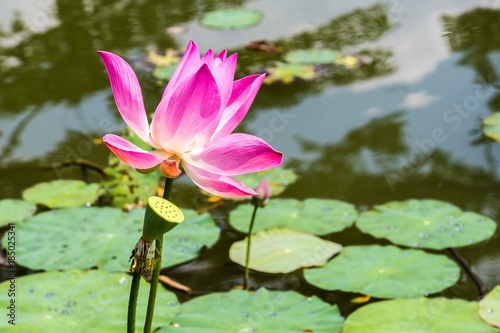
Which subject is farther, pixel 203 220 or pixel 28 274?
pixel 203 220

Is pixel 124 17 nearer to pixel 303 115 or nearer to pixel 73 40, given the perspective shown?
pixel 73 40

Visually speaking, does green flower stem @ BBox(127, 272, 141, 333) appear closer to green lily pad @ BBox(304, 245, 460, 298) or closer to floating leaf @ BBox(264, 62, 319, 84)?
green lily pad @ BBox(304, 245, 460, 298)

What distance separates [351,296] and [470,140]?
1.04 metres

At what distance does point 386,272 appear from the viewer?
1734 millimetres

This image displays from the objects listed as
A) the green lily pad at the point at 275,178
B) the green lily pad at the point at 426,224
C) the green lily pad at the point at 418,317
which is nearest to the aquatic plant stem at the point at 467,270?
the green lily pad at the point at 426,224

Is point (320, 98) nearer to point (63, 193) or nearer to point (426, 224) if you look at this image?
point (426, 224)

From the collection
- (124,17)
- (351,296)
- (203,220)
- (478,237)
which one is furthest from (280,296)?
(124,17)

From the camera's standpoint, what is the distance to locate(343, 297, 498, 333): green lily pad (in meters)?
1.49

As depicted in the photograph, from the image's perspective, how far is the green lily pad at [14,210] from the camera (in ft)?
6.65

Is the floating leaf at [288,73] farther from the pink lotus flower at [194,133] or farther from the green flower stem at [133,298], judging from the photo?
the green flower stem at [133,298]

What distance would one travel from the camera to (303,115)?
2.74 m

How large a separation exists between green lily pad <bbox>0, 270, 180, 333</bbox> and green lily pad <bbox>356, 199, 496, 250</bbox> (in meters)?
0.68

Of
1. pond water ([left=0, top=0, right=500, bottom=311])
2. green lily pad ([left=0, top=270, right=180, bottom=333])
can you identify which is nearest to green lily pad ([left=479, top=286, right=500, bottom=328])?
pond water ([left=0, top=0, right=500, bottom=311])

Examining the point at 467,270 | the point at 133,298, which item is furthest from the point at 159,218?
the point at 467,270
